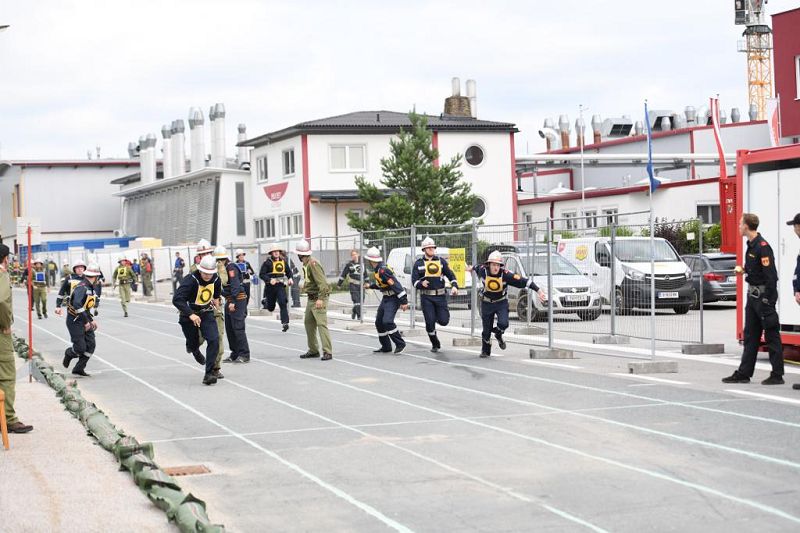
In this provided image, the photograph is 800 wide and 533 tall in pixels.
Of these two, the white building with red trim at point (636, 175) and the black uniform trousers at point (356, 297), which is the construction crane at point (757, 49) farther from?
the black uniform trousers at point (356, 297)

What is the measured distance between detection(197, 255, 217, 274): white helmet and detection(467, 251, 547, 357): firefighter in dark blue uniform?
485cm

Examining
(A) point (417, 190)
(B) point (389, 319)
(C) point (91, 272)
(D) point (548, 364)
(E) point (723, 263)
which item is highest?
(A) point (417, 190)

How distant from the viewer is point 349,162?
55.7 metres

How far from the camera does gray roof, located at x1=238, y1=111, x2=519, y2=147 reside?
54656 millimetres

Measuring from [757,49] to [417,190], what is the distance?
57.9 meters

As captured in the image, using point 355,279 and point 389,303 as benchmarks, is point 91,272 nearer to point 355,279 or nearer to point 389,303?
point 389,303

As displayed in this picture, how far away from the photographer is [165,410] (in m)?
13.3

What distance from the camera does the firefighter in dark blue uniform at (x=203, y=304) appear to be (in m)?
15.6

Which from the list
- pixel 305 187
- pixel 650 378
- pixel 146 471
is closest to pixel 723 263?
pixel 650 378

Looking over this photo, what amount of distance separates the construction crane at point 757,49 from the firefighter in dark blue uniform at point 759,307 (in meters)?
80.7

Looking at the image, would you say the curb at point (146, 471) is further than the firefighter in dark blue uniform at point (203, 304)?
No

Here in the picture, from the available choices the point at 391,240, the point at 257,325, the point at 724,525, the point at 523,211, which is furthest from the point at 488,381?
the point at 523,211

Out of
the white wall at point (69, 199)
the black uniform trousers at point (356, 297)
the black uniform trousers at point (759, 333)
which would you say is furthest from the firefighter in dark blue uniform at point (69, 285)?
the white wall at point (69, 199)

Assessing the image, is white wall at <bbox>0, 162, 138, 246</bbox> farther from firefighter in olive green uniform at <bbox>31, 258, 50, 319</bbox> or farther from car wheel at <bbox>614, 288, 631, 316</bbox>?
car wheel at <bbox>614, 288, 631, 316</bbox>
